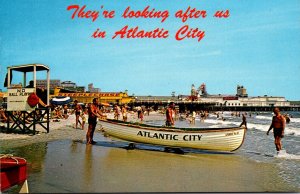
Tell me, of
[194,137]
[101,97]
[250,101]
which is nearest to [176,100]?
[250,101]

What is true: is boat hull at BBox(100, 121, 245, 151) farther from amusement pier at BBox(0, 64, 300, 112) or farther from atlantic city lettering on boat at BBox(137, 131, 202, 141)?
amusement pier at BBox(0, 64, 300, 112)

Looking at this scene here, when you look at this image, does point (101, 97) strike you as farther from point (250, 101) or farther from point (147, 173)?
point (250, 101)

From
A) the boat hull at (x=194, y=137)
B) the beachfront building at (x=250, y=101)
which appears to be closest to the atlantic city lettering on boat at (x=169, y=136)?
the boat hull at (x=194, y=137)

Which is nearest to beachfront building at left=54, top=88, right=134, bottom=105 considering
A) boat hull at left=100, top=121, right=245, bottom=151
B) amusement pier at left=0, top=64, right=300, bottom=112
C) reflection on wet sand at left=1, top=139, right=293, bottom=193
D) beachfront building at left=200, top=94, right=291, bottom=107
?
amusement pier at left=0, top=64, right=300, bottom=112

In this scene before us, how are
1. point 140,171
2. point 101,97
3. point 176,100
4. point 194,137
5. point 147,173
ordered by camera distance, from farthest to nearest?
point 176,100 < point 101,97 < point 194,137 < point 140,171 < point 147,173

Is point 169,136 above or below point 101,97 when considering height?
below

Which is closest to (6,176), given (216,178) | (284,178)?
(216,178)
